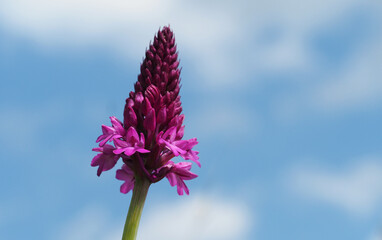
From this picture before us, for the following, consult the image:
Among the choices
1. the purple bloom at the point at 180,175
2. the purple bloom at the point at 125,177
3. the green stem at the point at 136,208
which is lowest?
the green stem at the point at 136,208

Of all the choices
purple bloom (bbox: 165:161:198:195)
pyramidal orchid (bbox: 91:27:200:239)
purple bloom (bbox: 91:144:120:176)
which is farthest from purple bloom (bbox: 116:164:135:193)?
purple bloom (bbox: 165:161:198:195)

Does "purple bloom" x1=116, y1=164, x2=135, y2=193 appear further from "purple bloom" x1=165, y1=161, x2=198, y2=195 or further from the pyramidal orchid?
"purple bloom" x1=165, y1=161, x2=198, y2=195

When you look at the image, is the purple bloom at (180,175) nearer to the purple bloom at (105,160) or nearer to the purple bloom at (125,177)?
the purple bloom at (125,177)

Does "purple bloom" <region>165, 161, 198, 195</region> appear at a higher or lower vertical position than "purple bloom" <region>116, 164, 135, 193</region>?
higher

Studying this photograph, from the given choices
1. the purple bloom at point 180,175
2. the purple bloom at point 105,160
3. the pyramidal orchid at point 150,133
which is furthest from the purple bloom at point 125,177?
the purple bloom at point 180,175

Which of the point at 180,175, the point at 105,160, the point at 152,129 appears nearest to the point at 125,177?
the point at 105,160

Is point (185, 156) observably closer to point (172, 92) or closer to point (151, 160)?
point (151, 160)

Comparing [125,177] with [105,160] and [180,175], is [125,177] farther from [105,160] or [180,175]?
[180,175]
